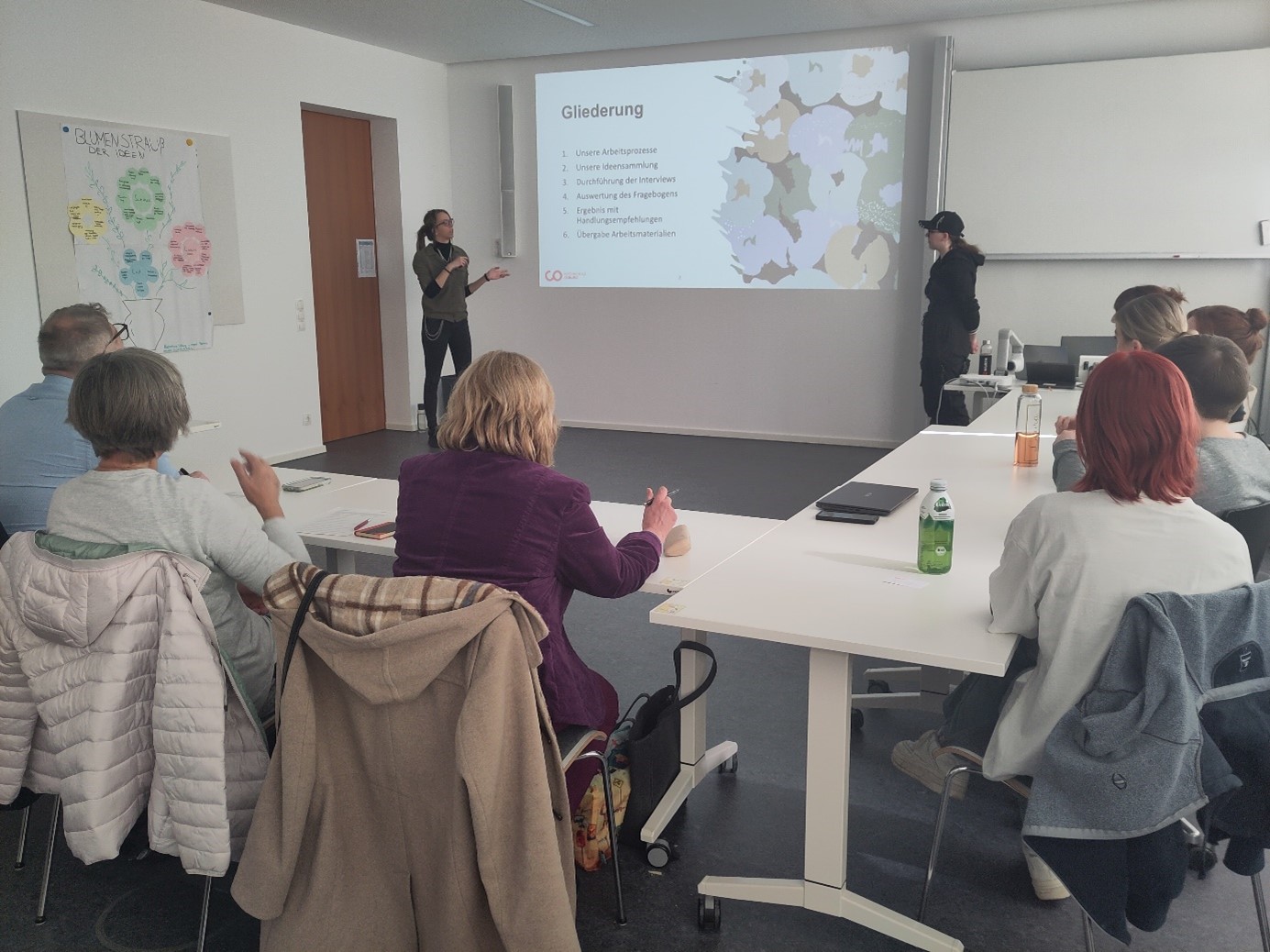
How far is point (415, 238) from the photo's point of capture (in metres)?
7.85

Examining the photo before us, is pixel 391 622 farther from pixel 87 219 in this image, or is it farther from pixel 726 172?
pixel 726 172

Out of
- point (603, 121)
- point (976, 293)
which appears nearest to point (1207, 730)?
point (976, 293)

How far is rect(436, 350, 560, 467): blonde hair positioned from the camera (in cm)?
195

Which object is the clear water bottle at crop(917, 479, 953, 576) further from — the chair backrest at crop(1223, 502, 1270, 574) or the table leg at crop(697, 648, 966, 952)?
the chair backrest at crop(1223, 502, 1270, 574)

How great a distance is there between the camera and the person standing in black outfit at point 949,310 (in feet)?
20.2

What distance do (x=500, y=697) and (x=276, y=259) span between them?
576cm

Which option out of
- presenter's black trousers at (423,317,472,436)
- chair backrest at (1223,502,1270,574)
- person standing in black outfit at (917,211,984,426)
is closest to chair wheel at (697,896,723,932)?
chair backrest at (1223,502,1270,574)

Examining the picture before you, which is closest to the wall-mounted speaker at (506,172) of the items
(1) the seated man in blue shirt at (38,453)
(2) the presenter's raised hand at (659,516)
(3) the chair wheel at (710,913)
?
(1) the seated man in blue shirt at (38,453)

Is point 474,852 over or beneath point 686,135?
beneath

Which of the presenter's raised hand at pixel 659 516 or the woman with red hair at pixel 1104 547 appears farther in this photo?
the presenter's raised hand at pixel 659 516

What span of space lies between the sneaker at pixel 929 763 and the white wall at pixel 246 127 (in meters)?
4.80

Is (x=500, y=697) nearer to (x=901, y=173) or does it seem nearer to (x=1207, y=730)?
(x=1207, y=730)

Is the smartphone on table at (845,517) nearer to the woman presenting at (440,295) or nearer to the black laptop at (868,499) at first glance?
the black laptop at (868,499)

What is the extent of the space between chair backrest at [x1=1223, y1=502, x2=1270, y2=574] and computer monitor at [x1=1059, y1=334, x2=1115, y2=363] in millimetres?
3716
